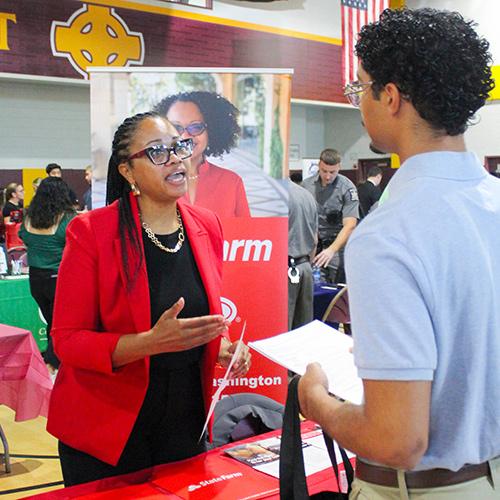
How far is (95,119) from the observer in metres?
3.27

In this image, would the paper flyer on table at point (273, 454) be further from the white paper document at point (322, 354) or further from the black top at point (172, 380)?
the white paper document at point (322, 354)

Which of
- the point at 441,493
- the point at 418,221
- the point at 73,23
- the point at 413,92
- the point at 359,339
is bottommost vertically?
the point at 441,493

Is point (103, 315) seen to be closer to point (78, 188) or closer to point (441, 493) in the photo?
point (441, 493)

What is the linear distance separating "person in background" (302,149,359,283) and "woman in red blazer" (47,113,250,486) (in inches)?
174

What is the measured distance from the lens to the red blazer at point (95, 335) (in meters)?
1.75

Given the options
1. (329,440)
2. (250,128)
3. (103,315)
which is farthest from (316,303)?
(329,440)

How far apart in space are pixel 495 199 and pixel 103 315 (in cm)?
108

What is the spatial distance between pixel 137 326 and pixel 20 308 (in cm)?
451

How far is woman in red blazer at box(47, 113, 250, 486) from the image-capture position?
1741mm

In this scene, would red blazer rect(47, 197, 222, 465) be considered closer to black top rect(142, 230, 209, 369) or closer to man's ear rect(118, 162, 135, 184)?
black top rect(142, 230, 209, 369)

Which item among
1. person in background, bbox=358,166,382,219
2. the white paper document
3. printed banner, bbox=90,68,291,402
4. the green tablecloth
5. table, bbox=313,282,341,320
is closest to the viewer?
the white paper document

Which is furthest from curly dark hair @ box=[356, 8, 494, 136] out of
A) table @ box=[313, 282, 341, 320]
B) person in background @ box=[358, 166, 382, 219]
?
person in background @ box=[358, 166, 382, 219]

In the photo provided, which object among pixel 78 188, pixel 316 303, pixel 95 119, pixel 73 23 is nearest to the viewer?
pixel 95 119

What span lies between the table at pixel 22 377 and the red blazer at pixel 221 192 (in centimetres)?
127
